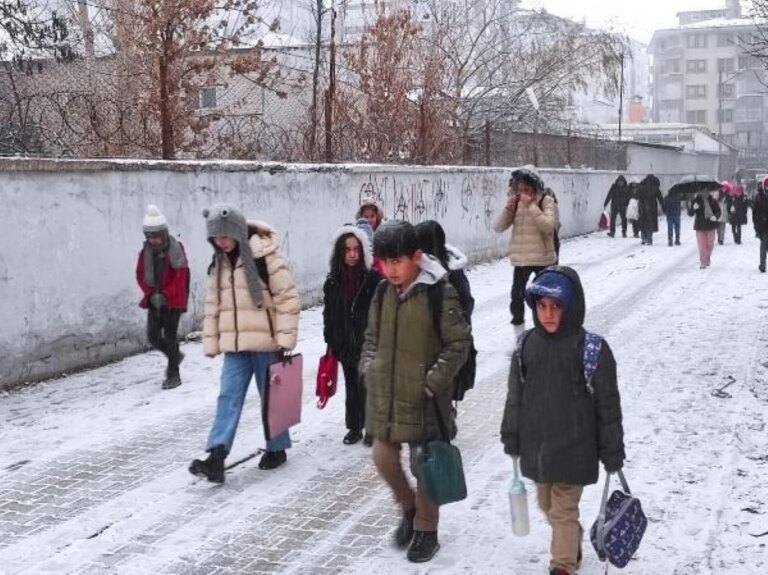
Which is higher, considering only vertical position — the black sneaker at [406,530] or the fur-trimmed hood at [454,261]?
the fur-trimmed hood at [454,261]

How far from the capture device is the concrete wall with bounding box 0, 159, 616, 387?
830cm

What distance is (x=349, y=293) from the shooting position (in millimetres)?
6352

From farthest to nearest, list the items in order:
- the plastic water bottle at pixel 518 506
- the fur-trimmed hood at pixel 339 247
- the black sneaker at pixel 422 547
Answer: the fur-trimmed hood at pixel 339 247
the black sneaker at pixel 422 547
the plastic water bottle at pixel 518 506

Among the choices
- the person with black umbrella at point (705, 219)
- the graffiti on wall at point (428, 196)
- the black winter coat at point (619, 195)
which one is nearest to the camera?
the graffiti on wall at point (428, 196)

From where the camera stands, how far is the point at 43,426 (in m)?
7.29

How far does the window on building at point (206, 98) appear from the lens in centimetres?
1510

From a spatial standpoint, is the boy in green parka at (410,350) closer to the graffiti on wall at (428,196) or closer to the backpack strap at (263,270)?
the backpack strap at (263,270)

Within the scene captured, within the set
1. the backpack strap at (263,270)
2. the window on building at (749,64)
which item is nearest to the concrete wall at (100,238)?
the backpack strap at (263,270)

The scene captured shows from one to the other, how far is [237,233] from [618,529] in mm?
2840

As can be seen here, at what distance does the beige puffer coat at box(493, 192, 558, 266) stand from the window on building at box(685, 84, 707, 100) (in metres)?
87.6

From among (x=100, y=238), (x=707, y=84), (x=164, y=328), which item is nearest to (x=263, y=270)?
(x=164, y=328)

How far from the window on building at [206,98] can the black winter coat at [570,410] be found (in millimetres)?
11645

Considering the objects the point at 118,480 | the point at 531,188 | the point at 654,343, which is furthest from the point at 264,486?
the point at 654,343

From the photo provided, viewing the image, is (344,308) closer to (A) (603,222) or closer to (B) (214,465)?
(B) (214,465)
